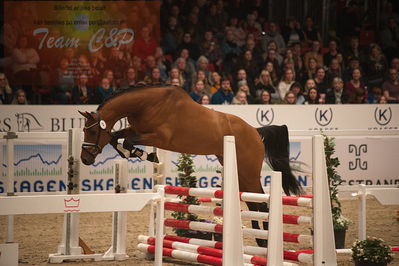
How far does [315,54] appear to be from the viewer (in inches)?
578

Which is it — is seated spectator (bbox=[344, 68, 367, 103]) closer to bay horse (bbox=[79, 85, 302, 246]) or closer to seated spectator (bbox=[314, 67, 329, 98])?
seated spectator (bbox=[314, 67, 329, 98])

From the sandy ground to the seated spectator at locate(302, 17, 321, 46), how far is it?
454 cm

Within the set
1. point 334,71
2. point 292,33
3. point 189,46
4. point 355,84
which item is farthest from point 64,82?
point 355,84

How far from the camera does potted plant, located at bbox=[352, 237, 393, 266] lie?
254 inches

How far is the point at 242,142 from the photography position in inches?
306

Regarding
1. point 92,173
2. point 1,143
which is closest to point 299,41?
point 92,173

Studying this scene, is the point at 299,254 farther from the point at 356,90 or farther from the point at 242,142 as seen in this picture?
the point at 356,90

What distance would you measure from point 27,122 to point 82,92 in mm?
1325

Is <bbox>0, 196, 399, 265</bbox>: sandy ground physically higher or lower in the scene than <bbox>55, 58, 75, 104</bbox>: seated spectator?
lower

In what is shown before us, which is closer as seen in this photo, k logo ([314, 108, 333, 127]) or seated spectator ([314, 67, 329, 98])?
k logo ([314, 108, 333, 127])

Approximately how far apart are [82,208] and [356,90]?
907 cm

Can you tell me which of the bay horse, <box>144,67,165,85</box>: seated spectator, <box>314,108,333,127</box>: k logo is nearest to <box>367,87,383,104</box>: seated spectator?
<box>314,108,333,127</box>: k logo

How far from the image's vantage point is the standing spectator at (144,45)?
13.5m

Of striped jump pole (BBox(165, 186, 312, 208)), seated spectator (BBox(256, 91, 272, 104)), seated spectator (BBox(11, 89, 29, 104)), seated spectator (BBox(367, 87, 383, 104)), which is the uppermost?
seated spectator (BBox(367, 87, 383, 104))
